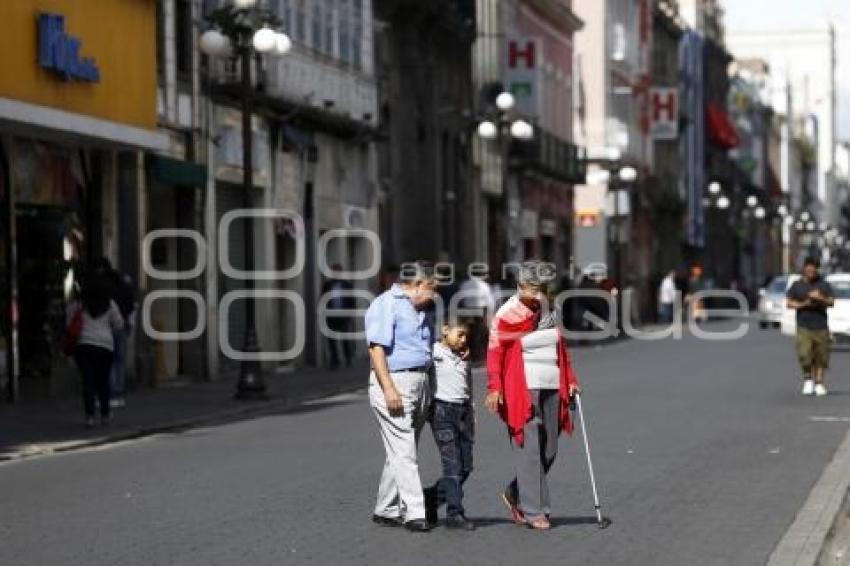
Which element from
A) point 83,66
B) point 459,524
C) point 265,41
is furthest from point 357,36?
point 459,524

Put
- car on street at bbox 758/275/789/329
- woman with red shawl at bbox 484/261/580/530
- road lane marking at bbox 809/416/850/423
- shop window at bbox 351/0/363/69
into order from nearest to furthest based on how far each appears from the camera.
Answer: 1. woman with red shawl at bbox 484/261/580/530
2. road lane marking at bbox 809/416/850/423
3. shop window at bbox 351/0/363/69
4. car on street at bbox 758/275/789/329

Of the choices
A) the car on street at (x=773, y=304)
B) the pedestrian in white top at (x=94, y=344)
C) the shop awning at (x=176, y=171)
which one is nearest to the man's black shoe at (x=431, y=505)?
the pedestrian in white top at (x=94, y=344)

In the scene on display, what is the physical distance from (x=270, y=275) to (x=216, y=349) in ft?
10.8

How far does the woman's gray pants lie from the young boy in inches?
13.4

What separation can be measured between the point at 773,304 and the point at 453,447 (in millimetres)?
50909

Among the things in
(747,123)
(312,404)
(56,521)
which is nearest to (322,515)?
(56,521)

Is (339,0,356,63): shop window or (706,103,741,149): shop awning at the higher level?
(706,103,741,149): shop awning

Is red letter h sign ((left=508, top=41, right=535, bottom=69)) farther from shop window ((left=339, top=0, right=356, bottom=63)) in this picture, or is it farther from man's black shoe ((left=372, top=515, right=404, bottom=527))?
man's black shoe ((left=372, top=515, right=404, bottom=527))

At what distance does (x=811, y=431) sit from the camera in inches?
897

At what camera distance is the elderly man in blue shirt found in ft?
46.2

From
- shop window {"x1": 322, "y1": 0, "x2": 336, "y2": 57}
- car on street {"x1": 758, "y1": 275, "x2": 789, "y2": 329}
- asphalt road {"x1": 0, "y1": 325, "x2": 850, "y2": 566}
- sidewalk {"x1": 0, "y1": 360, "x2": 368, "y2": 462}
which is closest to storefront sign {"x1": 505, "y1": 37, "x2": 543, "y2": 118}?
car on street {"x1": 758, "y1": 275, "x2": 789, "y2": 329}

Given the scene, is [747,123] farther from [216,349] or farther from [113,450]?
[113,450]

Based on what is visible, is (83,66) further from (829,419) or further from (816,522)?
(816,522)

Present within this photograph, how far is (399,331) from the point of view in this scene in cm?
1426
